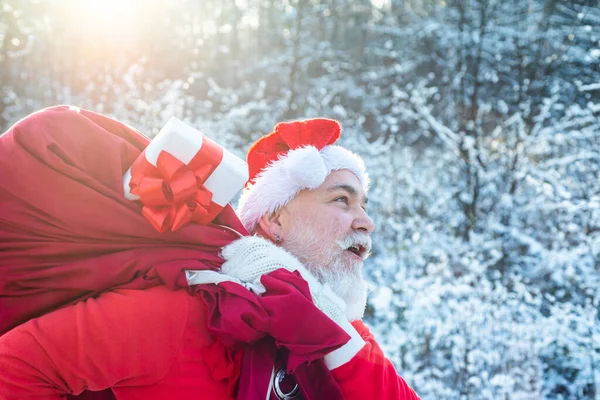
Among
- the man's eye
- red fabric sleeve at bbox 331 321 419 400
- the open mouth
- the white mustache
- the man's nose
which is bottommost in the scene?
red fabric sleeve at bbox 331 321 419 400

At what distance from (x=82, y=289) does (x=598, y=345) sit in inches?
153

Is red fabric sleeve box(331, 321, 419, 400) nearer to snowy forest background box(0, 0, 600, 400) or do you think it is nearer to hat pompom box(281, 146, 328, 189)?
hat pompom box(281, 146, 328, 189)

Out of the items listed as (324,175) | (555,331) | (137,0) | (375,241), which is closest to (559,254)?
(555,331)

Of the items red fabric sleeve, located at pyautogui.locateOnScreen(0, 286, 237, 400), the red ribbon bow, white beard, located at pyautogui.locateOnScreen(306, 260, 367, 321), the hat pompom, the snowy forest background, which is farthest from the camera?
the snowy forest background

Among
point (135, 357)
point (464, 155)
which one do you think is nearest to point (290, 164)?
point (135, 357)

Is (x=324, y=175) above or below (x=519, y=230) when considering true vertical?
above

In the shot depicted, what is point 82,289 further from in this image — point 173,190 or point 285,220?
point 285,220

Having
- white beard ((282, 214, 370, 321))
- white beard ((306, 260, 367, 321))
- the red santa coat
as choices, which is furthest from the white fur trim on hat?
the red santa coat

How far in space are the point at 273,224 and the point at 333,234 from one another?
207 mm

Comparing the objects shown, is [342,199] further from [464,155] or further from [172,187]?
[464,155]

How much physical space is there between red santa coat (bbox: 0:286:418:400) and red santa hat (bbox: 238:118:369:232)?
513mm

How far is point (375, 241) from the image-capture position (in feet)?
20.4

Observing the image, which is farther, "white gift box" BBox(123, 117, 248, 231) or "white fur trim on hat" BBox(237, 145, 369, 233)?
"white fur trim on hat" BBox(237, 145, 369, 233)

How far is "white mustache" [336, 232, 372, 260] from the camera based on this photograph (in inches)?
58.2
